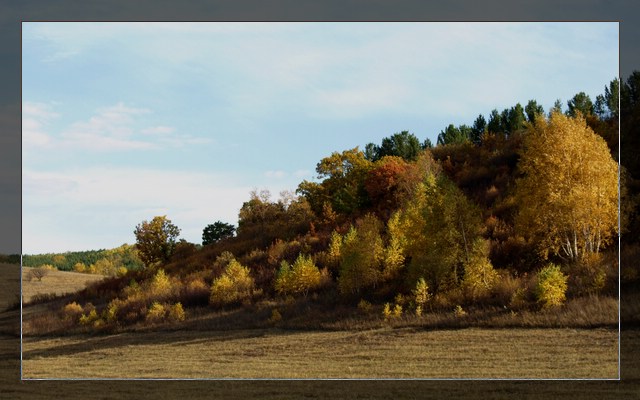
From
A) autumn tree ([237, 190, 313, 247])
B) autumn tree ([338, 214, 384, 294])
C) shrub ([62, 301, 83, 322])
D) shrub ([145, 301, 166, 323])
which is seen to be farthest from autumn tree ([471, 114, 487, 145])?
shrub ([62, 301, 83, 322])

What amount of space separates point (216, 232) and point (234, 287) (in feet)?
3.44

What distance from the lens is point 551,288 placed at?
1288 cm

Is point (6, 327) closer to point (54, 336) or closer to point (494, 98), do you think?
point (54, 336)

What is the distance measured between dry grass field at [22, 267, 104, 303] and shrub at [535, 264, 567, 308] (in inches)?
291

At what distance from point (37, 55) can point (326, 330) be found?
689 cm

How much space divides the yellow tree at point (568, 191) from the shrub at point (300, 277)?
11.4ft

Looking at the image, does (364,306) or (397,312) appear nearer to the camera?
Answer: (397,312)

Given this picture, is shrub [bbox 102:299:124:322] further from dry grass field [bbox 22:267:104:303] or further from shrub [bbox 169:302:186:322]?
shrub [bbox 169:302:186:322]

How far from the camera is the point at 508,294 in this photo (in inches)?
515

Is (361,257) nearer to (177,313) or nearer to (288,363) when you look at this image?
(288,363)

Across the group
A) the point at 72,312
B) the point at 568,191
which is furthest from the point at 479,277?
the point at 72,312

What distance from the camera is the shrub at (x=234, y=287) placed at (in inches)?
559

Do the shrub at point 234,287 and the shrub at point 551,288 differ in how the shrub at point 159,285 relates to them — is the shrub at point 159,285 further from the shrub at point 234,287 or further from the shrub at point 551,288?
the shrub at point 551,288

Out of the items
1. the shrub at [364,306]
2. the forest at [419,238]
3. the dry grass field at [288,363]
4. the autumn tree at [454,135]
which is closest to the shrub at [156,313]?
the forest at [419,238]
